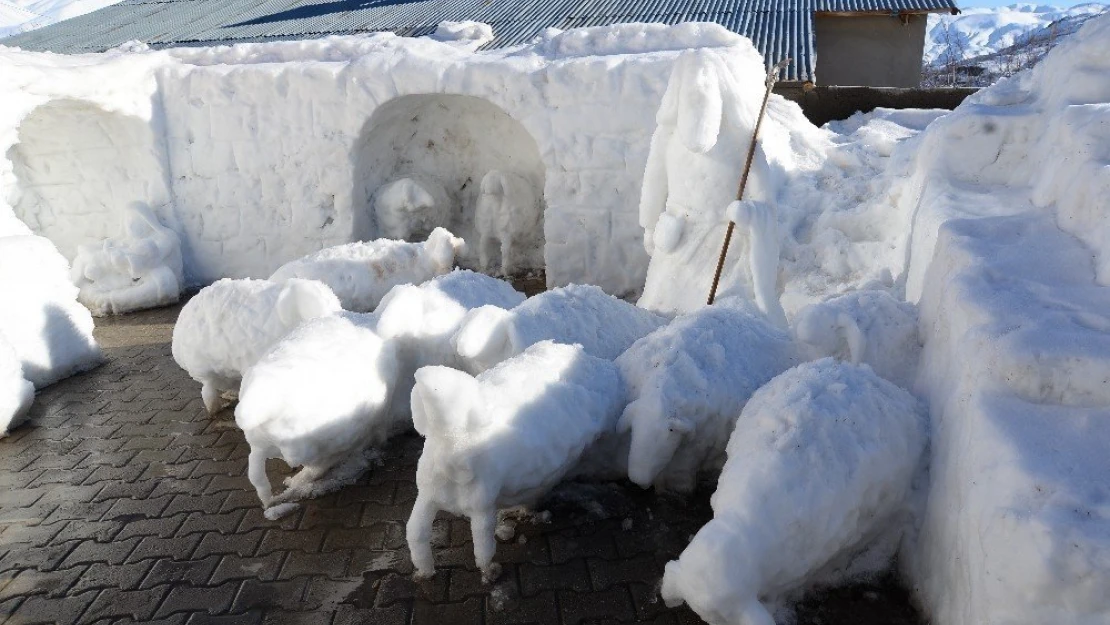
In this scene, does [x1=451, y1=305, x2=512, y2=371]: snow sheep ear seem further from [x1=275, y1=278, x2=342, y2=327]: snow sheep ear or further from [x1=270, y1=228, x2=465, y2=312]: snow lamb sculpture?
[x1=270, y1=228, x2=465, y2=312]: snow lamb sculpture

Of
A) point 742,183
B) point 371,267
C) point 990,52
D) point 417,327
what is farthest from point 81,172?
point 990,52

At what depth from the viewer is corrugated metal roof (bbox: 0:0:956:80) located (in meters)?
9.30

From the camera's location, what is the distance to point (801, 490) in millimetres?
2340

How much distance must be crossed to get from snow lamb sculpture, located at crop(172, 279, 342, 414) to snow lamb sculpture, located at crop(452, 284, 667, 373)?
914 millimetres

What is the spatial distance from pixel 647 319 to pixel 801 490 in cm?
190

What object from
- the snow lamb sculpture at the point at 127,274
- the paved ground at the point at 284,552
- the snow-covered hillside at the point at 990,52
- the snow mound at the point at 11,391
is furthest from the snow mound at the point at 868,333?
the snow-covered hillside at the point at 990,52

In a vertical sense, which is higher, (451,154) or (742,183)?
(742,183)

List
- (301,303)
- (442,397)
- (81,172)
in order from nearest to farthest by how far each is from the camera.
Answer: (442,397) < (301,303) < (81,172)

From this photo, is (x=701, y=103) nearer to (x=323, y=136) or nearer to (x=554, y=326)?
(x=554, y=326)

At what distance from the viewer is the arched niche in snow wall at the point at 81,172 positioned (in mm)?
7398

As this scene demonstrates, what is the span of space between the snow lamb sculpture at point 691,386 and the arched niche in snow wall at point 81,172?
6.31m

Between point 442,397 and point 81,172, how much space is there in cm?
708

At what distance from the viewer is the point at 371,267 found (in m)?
5.35

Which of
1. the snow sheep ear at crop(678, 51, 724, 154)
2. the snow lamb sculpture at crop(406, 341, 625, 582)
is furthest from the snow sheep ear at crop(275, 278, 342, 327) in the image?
the snow sheep ear at crop(678, 51, 724, 154)
